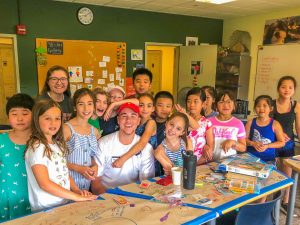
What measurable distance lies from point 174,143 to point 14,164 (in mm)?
1054

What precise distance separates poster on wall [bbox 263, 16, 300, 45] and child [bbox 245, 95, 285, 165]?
271cm

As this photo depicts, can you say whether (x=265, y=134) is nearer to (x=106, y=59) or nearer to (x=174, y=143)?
(x=174, y=143)

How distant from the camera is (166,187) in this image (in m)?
1.62

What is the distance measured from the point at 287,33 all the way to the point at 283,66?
0.57 m

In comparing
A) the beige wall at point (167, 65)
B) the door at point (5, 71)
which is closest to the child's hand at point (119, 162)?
the door at point (5, 71)

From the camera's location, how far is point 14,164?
5.12 ft

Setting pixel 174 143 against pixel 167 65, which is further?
pixel 167 65

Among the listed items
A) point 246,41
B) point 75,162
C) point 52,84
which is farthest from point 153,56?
point 75,162

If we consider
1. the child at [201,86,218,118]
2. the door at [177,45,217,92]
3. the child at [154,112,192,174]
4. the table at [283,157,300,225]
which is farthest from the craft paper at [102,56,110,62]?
the table at [283,157,300,225]

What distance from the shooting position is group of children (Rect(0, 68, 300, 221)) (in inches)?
57.5

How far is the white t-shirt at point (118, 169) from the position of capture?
72.6 inches

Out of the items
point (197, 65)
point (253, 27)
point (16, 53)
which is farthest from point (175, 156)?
point (253, 27)

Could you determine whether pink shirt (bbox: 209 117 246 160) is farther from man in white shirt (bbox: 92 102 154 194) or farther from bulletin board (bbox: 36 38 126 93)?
bulletin board (bbox: 36 38 126 93)

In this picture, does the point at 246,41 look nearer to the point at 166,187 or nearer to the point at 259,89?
the point at 259,89
